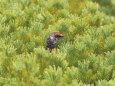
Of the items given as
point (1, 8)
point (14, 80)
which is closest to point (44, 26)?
point (1, 8)

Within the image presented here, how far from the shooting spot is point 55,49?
2.22 meters

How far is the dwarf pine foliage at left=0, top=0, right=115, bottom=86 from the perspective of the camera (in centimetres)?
191

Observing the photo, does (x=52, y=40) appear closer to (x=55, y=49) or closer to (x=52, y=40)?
(x=52, y=40)

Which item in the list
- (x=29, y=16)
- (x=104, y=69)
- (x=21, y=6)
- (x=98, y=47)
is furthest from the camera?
(x=21, y=6)

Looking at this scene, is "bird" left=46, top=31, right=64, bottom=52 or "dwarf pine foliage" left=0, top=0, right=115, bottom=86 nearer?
"dwarf pine foliage" left=0, top=0, right=115, bottom=86

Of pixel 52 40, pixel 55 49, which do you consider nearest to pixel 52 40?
pixel 52 40

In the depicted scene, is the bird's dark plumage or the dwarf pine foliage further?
the bird's dark plumage

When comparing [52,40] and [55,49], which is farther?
[52,40]

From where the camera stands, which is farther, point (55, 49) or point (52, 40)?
point (52, 40)

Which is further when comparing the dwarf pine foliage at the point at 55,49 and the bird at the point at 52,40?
the bird at the point at 52,40

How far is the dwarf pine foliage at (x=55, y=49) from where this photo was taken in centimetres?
191

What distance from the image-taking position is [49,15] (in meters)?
3.32

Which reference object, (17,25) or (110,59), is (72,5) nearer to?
(17,25)

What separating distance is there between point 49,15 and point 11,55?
121 cm
